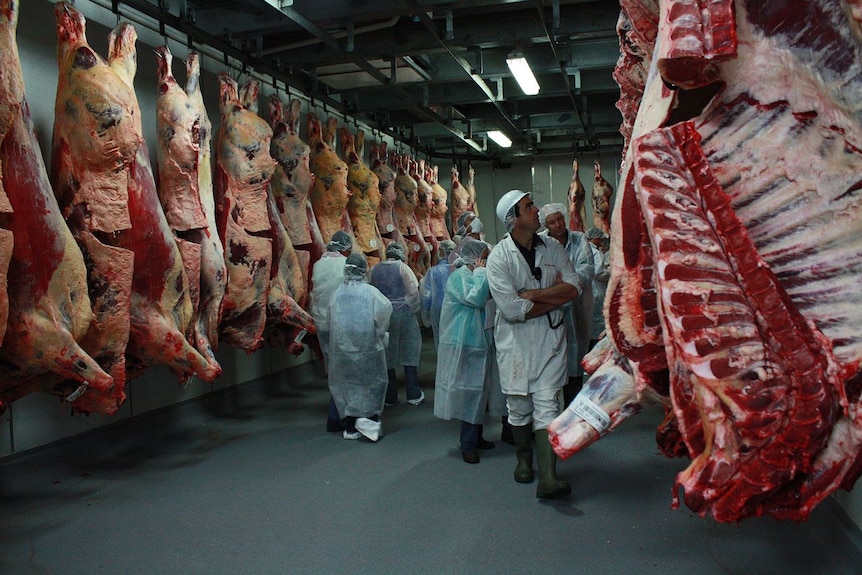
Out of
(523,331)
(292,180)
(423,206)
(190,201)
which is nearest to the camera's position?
(523,331)

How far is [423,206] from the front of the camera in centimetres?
986

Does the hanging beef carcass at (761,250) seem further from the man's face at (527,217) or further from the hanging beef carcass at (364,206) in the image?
the hanging beef carcass at (364,206)

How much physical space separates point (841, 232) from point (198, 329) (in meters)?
3.87

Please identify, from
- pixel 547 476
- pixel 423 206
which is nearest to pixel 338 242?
pixel 547 476

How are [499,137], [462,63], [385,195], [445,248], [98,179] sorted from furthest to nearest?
[499,137] < [385,195] < [445,248] < [462,63] < [98,179]

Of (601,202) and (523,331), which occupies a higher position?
(601,202)

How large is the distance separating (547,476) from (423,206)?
6256mm

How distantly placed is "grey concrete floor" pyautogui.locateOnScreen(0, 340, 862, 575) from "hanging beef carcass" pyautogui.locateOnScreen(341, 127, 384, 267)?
2351mm

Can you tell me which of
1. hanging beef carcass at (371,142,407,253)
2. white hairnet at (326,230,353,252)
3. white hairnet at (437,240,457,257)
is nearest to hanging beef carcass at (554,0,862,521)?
white hairnet at (326,230,353,252)

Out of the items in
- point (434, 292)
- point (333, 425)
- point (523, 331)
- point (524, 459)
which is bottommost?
point (333, 425)

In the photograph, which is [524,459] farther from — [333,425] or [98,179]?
[98,179]

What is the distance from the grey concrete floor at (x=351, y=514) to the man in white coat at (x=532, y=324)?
37 centimetres

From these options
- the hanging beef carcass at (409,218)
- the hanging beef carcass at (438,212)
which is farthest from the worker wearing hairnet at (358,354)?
the hanging beef carcass at (438,212)

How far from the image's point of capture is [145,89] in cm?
521
